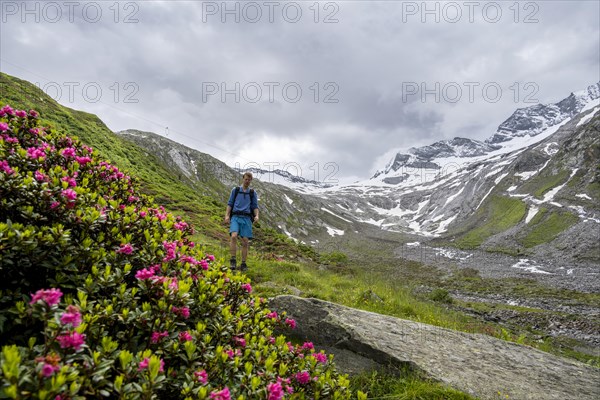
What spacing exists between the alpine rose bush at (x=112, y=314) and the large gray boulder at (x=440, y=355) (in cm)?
212

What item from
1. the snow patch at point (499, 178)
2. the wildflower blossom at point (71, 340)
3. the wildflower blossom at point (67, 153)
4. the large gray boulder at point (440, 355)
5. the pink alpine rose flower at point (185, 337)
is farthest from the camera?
the snow patch at point (499, 178)

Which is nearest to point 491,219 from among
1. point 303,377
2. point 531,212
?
point 531,212

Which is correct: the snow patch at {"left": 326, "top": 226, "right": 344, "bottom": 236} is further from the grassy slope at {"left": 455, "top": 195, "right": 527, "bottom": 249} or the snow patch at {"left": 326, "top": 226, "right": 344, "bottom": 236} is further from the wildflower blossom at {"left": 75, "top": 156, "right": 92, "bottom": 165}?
the wildflower blossom at {"left": 75, "top": 156, "right": 92, "bottom": 165}

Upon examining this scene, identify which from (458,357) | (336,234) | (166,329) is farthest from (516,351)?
(336,234)

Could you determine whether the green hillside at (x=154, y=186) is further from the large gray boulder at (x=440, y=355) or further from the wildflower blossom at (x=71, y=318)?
the wildflower blossom at (x=71, y=318)

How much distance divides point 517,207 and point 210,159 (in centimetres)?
12648

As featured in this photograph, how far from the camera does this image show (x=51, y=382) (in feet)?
6.77

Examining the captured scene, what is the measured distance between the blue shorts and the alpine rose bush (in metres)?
5.94

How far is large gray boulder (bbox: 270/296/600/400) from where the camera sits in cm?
611

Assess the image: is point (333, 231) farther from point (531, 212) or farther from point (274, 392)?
point (274, 392)

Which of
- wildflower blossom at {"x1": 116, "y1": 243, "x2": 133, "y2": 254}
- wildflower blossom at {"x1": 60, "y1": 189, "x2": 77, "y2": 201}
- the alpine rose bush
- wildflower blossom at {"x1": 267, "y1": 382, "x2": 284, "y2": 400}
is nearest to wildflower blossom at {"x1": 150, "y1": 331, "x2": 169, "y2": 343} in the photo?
the alpine rose bush

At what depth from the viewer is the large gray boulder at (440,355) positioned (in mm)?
6109

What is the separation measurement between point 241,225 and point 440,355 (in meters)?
7.33

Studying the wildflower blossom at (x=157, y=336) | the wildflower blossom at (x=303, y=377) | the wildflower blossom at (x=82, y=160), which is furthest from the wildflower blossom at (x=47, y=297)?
the wildflower blossom at (x=82, y=160)
